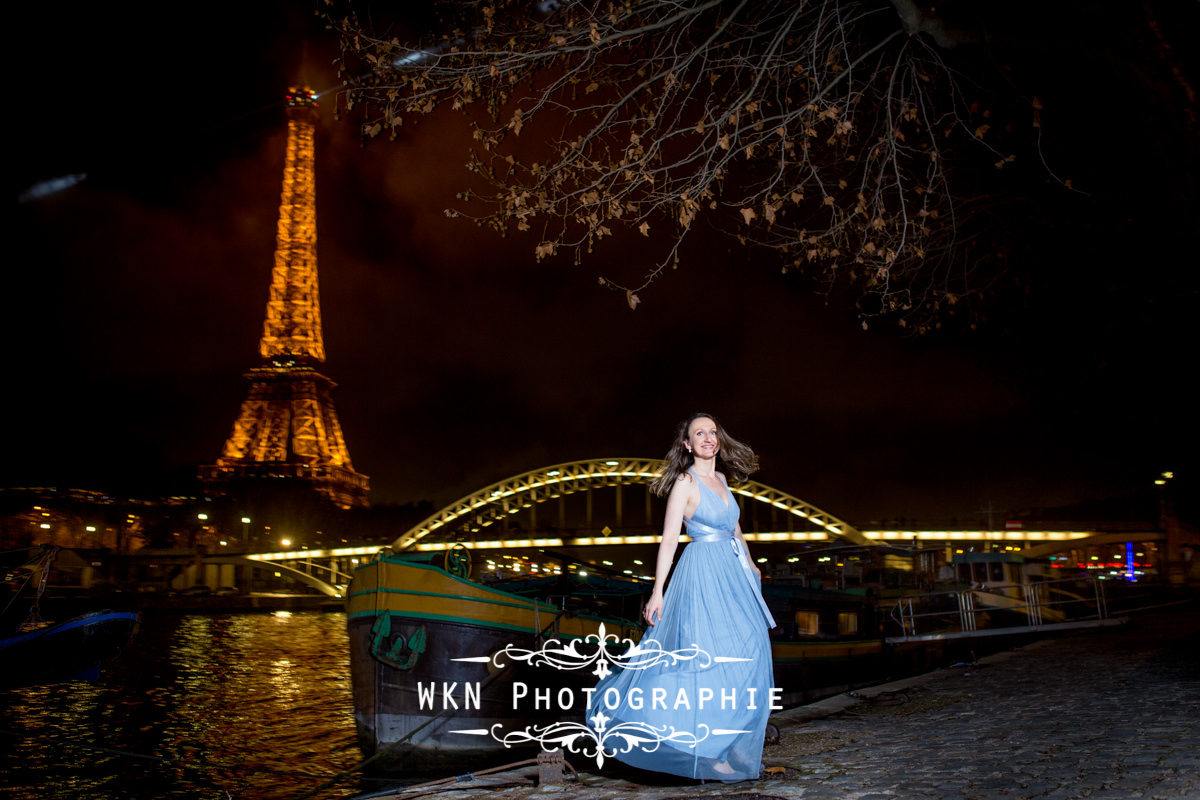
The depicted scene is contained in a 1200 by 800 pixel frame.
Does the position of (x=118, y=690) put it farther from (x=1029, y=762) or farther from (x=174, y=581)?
(x=174, y=581)

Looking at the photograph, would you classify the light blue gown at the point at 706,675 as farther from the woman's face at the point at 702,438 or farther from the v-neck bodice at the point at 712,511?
the woman's face at the point at 702,438

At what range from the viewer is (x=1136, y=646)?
1420cm

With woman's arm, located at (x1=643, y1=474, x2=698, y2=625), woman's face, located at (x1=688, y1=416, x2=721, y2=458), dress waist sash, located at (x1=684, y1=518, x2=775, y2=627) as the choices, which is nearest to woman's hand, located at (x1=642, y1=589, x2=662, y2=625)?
woman's arm, located at (x1=643, y1=474, x2=698, y2=625)

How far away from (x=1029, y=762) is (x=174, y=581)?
83.5m

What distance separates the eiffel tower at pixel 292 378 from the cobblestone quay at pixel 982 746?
93180 mm

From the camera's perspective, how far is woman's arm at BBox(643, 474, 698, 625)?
5566 mm

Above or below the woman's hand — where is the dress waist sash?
above

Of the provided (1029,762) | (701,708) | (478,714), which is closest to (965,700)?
(1029,762)

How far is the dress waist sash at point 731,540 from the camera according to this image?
228 inches

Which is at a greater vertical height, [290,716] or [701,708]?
[701,708]

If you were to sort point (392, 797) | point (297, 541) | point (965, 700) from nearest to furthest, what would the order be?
point (392, 797)
point (965, 700)
point (297, 541)

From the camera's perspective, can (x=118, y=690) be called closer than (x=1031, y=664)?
No

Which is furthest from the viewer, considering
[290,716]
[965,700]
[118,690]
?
[118,690]

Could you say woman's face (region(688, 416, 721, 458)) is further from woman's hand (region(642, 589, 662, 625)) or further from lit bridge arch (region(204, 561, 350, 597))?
lit bridge arch (region(204, 561, 350, 597))
